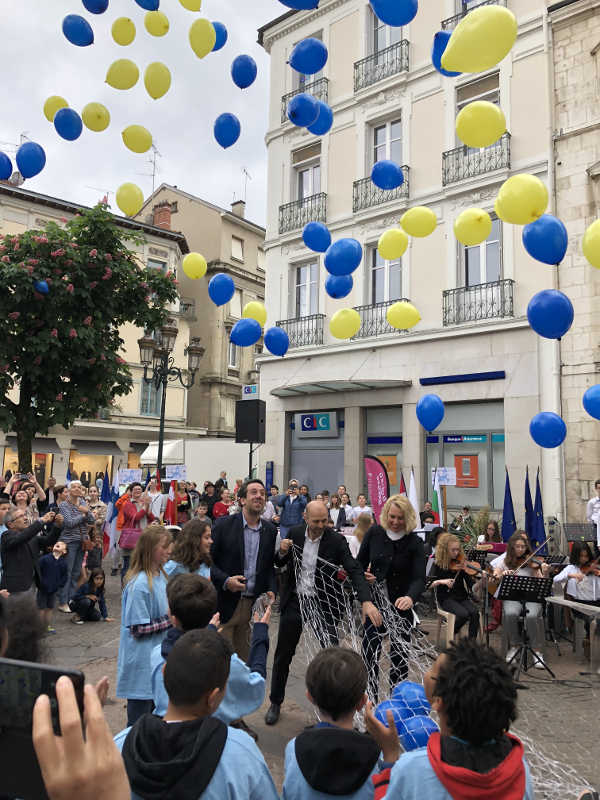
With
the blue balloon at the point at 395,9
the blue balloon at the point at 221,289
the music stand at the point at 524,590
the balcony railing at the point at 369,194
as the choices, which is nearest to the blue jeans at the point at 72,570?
the blue balloon at the point at 221,289

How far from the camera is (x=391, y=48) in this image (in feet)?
58.6

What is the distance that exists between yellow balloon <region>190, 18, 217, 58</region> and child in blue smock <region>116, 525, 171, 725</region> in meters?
6.79

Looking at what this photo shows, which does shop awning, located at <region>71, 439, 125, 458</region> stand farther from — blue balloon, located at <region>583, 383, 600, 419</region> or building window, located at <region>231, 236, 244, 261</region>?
blue balloon, located at <region>583, 383, 600, 419</region>

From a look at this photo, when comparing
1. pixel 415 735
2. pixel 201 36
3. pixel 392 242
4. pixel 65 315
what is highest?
pixel 201 36

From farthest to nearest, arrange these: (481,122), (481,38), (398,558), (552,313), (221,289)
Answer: (221,289) < (552,313) < (481,122) < (481,38) < (398,558)

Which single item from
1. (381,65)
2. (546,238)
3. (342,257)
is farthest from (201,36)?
(381,65)

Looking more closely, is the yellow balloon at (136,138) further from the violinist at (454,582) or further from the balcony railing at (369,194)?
the balcony railing at (369,194)

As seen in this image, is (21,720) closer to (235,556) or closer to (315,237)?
(235,556)

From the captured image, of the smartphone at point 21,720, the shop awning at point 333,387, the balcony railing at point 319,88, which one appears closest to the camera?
the smartphone at point 21,720

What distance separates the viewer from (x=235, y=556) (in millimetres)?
5152

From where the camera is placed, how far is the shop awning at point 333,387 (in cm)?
1677

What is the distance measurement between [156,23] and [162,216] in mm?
31081

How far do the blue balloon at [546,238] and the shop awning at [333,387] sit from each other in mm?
8957

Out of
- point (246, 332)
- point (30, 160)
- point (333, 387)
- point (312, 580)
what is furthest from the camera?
point (333, 387)
